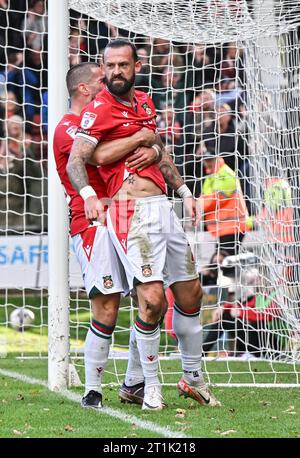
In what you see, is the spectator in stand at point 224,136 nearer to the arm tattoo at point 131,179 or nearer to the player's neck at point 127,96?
the player's neck at point 127,96

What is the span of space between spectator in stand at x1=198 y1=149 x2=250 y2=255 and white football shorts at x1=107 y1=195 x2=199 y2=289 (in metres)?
3.33

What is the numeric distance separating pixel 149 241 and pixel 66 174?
0.83m

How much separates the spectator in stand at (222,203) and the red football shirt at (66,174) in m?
3.14

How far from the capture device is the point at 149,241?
6.38 m

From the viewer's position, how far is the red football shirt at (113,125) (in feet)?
21.0

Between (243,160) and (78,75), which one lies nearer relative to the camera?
(78,75)

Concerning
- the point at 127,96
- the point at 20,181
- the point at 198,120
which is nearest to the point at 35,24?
the point at 20,181

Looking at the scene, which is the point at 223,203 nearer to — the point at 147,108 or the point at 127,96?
the point at 147,108

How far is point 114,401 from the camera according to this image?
702 centimetres

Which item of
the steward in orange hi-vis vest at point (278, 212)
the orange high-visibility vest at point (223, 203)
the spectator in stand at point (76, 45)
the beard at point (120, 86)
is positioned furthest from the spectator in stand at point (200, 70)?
the beard at point (120, 86)

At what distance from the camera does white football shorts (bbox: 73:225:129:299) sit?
21.4 feet

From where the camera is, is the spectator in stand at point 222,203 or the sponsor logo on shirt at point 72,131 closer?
the sponsor logo on shirt at point 72,131

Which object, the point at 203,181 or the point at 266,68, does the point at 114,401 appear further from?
the point at 203,181

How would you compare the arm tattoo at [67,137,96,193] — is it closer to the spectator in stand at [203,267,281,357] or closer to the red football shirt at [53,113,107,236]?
the red football shirt at [53,113,107,236]
